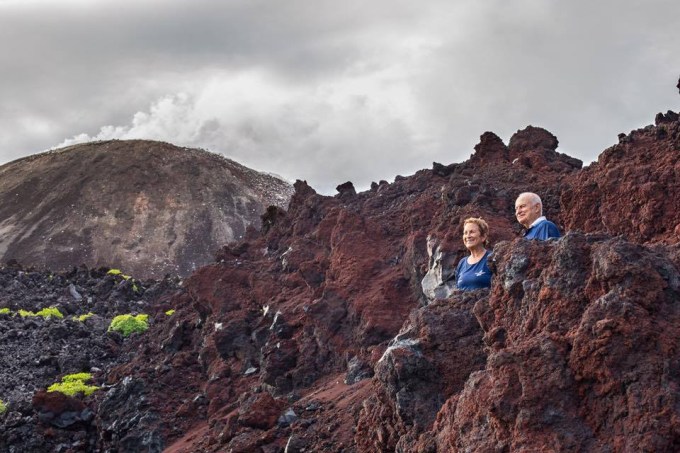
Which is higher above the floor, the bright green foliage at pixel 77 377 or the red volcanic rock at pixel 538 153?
the red volcanic rock at pixel 538 153

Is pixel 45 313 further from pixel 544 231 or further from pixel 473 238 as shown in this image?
pixel 544 231

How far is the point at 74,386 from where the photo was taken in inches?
634

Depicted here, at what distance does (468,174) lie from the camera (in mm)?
14945

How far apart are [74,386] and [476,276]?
12.3 m

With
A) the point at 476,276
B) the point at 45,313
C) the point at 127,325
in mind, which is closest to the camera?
the point at 476,276

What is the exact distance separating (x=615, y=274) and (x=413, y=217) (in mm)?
9329

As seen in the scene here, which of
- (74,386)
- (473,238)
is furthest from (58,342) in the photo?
(473,238)

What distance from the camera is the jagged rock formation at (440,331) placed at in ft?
13.5

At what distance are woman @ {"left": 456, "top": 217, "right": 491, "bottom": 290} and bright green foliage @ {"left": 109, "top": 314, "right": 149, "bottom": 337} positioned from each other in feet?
59.7

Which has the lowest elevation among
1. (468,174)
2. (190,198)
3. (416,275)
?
(416,275)

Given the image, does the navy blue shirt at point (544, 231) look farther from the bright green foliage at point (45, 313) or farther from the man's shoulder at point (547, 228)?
the bright green foliage at point (45, 313)

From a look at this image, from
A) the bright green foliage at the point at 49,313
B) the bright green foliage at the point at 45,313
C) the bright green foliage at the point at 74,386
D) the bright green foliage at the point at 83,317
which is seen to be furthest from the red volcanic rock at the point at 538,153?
the bright green foliage at the point at 49,313

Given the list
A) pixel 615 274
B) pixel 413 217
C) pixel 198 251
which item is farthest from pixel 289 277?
pixel 198 251

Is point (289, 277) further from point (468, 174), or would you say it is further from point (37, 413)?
point (37, 413)
